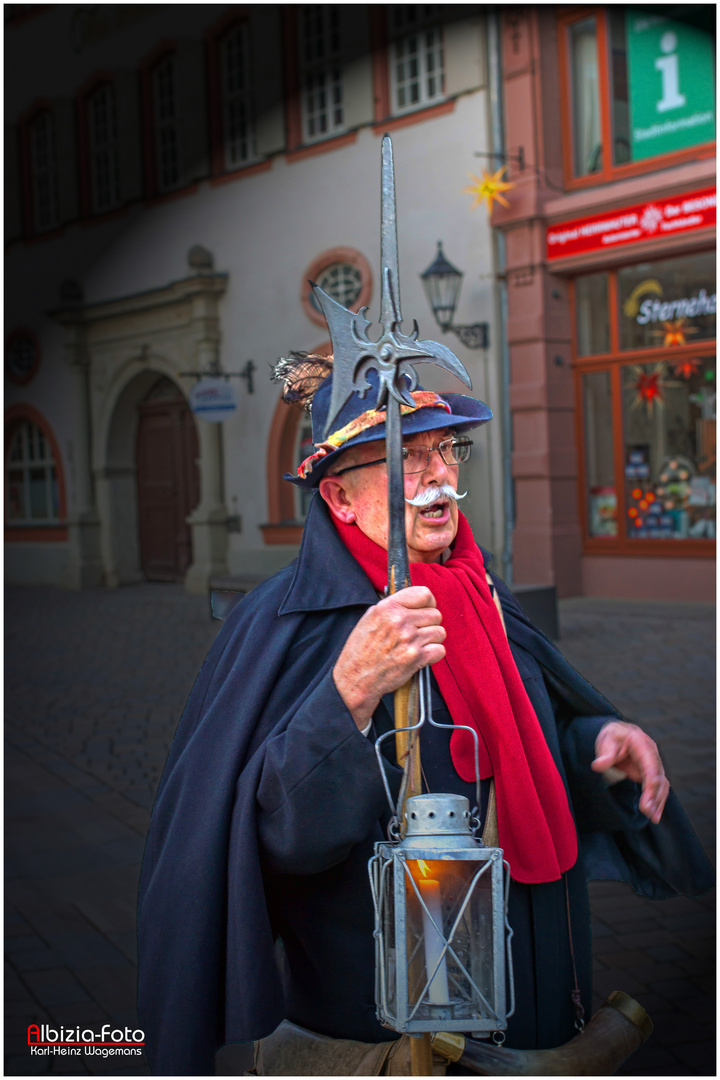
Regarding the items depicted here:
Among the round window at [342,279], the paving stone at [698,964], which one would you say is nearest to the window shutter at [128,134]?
the round window at [342,279]

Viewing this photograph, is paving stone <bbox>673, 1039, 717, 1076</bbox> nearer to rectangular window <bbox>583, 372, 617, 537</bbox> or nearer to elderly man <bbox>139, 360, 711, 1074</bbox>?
elderly man <bbox>139, 360, 711, 1074</bbox>

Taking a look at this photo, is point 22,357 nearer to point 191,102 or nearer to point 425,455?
point 191,102

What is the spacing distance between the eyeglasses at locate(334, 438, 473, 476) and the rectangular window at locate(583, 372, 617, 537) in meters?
10.3

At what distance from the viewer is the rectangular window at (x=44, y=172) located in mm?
9227

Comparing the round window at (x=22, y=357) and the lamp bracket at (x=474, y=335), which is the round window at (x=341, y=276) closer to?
the lamp bracket at (x=474, y=335)

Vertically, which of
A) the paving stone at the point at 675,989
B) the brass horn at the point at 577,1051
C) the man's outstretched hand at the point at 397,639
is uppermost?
the man's outstretched hand at the point at 397,639

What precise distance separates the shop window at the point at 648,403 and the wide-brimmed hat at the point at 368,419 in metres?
9.64

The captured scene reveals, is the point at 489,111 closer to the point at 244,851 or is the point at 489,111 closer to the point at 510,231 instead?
the point at 510,231

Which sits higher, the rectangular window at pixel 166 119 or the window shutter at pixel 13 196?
the rectangular window at pixel 166 119

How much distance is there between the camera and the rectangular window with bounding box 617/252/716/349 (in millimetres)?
10633

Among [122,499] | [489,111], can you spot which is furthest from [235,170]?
[122,499]

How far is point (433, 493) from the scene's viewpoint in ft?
5.10

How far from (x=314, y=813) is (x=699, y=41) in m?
11.6

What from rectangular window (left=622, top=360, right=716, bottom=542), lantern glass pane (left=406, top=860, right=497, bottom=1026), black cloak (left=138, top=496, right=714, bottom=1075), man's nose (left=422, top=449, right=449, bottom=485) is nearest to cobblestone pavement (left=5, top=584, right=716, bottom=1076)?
rectangular window (left=622, top=360, right=716, bottom=542)
